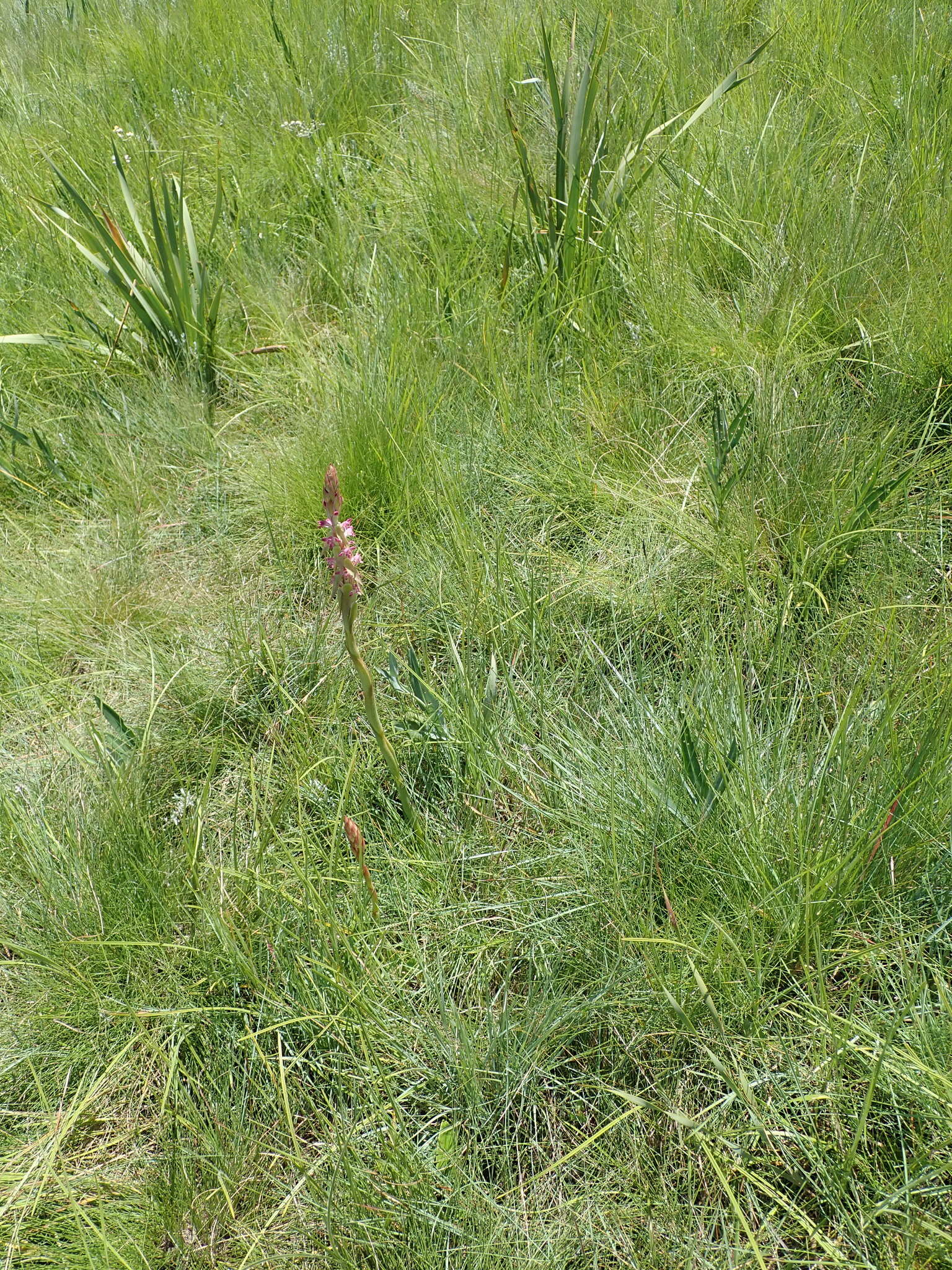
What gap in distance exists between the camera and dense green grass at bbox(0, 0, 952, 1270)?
3.82 ft

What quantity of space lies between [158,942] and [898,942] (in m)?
1.01

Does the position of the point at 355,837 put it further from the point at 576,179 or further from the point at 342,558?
the point at 576,179

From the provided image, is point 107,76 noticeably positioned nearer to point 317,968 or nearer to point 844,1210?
point 317,968

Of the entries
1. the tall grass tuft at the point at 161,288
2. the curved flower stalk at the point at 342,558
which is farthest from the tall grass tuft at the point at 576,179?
the curved flower stalk at the point at 342,558

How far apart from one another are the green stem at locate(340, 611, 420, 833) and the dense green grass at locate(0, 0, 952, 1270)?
5 cm

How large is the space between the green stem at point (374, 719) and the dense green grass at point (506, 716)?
0.05 meters

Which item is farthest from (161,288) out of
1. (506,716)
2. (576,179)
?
(506,716)

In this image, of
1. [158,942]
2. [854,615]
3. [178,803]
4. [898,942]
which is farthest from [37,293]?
[898,942]

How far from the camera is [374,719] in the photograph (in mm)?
1321

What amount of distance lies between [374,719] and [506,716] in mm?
361

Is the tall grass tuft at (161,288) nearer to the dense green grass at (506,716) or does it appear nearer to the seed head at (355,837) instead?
the dense green grass at (506,716)

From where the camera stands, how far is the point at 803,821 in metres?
1.26

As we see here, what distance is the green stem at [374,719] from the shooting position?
48.2 inches

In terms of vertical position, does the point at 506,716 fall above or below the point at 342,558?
below
